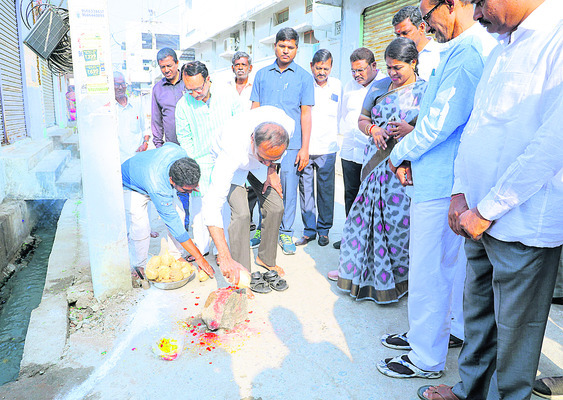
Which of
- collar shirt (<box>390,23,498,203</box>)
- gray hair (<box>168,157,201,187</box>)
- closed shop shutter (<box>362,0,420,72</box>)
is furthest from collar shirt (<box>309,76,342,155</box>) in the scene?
closed shop shutter (<box>362,0,420,72</box>)

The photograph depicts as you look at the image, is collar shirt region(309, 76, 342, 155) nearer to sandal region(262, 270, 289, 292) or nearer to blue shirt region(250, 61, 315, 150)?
blue shirt region(250, 61, 315, 150)

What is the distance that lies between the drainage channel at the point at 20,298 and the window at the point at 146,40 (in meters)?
41.4

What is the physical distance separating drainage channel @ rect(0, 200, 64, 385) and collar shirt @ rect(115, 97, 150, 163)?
1716mm

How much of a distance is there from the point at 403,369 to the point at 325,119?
304cm

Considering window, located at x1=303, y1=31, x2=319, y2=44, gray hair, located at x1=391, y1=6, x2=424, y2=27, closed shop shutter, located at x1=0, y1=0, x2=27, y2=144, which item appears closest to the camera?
gray hair, located at x1=391, y1=6, x2=424, y2=27

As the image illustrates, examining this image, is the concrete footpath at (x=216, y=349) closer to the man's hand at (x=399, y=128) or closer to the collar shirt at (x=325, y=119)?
the man's hand at (x=399, y=128)

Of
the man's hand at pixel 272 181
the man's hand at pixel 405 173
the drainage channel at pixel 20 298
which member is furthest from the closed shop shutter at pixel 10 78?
the man's hand at pixel 405 173

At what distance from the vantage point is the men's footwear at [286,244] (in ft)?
13.9

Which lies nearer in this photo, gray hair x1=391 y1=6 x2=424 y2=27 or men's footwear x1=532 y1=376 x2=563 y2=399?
men's footwear x1=532 y1=376 x2=563 y2=399

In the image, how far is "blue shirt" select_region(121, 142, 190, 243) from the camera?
321 centimetres

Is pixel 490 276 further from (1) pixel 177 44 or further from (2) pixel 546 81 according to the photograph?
(1) pixel 177 44

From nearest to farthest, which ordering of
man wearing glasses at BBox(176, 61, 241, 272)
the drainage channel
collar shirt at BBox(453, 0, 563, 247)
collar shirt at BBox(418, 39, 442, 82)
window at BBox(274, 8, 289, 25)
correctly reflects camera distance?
collar shirt at BBox(453, 0, 563, 247), collar shirt at BBox(418, 39, 442, 82), the drainage channel, man wearing glasses at BBox(176, 61, 241, 272), window at BBox(274, 8, 289, 25)

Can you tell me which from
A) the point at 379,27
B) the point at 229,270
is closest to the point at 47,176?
the point at 229,270

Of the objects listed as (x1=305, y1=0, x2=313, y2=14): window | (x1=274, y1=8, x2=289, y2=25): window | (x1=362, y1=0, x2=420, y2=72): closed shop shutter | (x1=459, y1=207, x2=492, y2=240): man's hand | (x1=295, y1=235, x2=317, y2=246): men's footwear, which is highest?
(x1=274, y1=8, x2=289, y2=25): window
